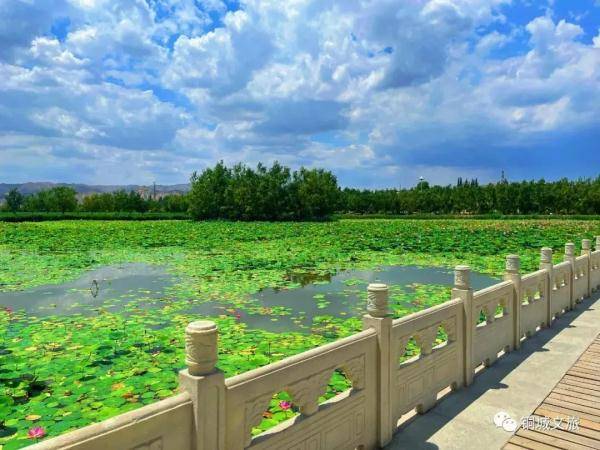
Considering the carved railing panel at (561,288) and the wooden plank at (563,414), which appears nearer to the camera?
the wooden plank at (563,414)

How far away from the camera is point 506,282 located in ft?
16.7

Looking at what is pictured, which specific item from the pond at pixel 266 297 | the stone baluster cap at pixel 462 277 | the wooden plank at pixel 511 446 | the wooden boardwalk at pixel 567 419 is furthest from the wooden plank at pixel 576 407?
the pond at pixel 266 297

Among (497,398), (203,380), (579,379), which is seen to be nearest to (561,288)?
(579,379)

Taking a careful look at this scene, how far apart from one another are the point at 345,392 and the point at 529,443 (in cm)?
139

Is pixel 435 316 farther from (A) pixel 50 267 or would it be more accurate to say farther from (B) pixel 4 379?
(A) pixel 50 267

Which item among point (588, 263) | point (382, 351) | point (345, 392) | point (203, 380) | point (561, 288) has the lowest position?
point (345, 392)

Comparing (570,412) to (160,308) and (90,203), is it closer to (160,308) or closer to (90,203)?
(160,308)

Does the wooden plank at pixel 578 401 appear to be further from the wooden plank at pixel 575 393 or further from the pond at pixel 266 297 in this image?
the pond at pixel 266 297

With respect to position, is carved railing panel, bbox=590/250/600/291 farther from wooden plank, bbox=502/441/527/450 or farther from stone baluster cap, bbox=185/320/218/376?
stone baluster cap, bbox=185/320/218/376

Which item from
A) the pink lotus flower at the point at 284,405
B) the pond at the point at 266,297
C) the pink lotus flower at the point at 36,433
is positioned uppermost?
the pond at the point at 266,297

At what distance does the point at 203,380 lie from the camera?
6.49 feet

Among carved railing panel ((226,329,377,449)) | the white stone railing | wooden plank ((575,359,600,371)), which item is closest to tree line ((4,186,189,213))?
the white stone railing

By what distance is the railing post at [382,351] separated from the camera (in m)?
3.13

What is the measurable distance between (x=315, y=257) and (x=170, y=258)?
202 inches
